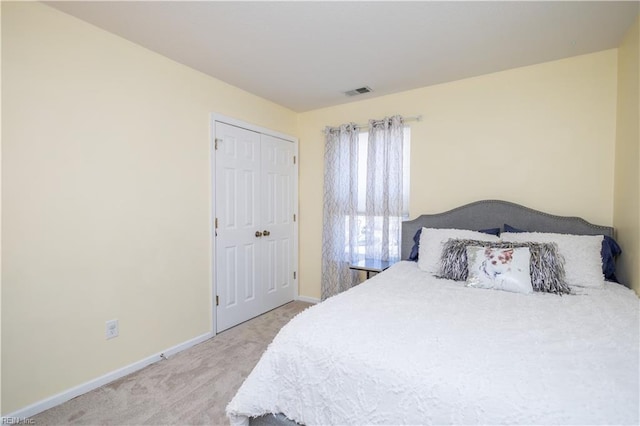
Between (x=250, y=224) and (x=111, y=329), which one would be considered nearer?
(x=111, y=329)

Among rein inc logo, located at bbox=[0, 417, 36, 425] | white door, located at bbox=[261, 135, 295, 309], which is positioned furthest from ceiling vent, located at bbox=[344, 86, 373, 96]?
rein inc logo, located at bbox=[0, 417, 36, 425]

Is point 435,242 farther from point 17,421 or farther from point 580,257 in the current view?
point 17,421

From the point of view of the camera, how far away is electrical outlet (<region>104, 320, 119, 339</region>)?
2.12 metres

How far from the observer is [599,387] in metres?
0.90

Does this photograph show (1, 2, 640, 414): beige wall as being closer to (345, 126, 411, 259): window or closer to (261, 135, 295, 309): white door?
(345, 126, 411, 259): window

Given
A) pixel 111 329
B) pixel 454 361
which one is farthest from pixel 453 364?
pixel 111 329

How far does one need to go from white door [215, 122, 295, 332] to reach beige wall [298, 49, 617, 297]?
1.21 metres

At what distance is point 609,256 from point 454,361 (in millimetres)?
1844

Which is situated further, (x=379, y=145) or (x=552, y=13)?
(x=379, y=145)

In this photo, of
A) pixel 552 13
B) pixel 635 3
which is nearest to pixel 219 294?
pixel 552 13

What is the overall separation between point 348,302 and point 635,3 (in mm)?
2407

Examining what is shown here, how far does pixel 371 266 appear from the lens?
298cm

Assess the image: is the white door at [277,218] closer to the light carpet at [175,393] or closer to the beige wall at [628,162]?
the light carpet at [175,393]

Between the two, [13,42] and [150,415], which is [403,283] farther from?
[13,42]
